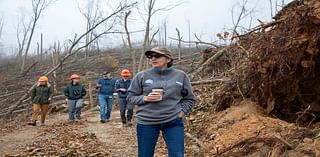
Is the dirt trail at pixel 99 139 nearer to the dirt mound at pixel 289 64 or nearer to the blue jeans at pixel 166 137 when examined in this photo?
the dirt mound at pixel 289 64

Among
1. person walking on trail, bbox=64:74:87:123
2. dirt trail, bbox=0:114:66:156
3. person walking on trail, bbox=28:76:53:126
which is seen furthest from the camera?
person walking on trail, bbox=64:74:87:123

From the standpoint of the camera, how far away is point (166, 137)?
148 inches

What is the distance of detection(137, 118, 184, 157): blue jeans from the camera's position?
3.69 m

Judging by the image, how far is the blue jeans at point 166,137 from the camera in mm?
3688

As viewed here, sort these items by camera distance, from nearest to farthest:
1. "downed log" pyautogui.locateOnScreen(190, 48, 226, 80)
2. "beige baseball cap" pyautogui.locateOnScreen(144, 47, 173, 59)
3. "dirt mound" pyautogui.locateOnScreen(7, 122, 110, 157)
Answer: "beige baseball cap" pyautogui.locateOnScreen(144, 47, 173, 59) → "dirt mound" pyautogui.locateOnScreen(7, 122, 110, 157) → "downed log" pyautogui.locateOnScreen(190, 48, 226, 80)

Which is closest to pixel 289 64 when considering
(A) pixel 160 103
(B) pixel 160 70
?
(B) pixel 160 70

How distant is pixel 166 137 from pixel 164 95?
41 cm

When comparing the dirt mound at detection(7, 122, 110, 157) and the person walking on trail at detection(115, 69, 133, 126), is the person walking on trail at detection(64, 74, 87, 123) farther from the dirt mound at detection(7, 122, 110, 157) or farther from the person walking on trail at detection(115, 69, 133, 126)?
the dirt mound at detection(7, 122, 110, 157)

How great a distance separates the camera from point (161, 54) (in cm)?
381

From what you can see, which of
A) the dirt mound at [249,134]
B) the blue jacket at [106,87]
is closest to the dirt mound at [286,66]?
the dirt mound at [249,134]

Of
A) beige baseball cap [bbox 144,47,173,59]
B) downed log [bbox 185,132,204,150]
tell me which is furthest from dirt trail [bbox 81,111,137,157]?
beige baseball cap [bbox 144,47,173,59]

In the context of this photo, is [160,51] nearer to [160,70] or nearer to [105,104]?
[160,70]

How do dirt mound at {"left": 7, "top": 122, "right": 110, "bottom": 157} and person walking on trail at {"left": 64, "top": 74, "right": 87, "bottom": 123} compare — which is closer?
dirt mound at {"left": 7, "top": 122, "right": 110, "bottom": 157}

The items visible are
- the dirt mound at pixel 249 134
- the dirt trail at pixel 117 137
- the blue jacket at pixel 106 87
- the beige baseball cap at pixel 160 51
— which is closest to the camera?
the beige baseball cap at pixel 160 51
